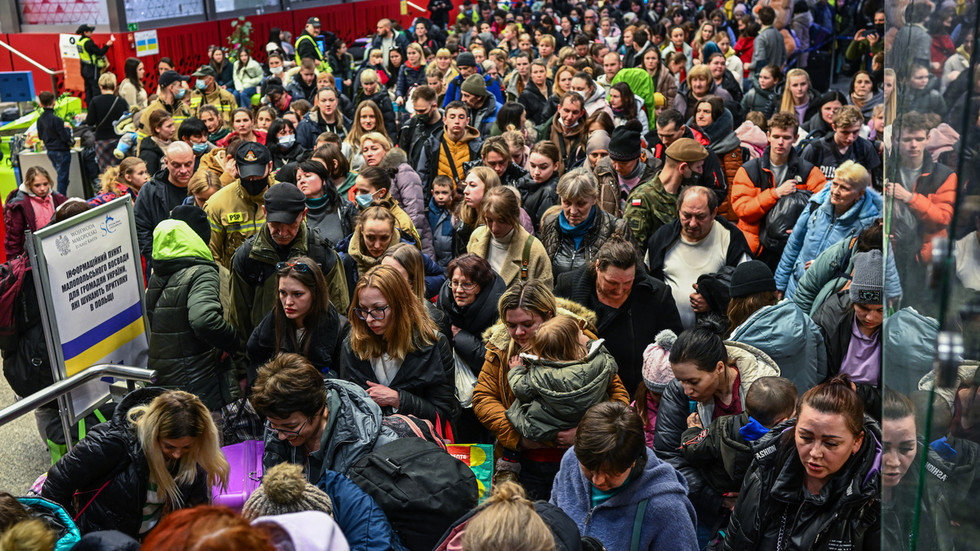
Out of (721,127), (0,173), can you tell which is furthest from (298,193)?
(0,173)

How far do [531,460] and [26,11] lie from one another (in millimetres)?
19016

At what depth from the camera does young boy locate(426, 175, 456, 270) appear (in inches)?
264

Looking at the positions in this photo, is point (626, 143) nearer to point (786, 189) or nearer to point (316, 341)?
point (786, 189)

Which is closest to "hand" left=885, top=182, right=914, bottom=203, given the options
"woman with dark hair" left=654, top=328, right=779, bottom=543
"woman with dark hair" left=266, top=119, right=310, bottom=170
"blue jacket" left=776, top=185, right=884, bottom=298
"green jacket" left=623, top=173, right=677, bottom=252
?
"woman with dark hair" left=654, top=328, right=779, bottom=543

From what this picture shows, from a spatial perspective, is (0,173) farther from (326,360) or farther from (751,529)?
(751,529)

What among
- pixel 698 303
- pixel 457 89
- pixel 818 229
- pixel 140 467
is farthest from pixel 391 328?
pixel 457 89

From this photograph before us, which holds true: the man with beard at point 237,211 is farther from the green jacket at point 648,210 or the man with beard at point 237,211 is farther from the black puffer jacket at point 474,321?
the green jacket at point 648,210

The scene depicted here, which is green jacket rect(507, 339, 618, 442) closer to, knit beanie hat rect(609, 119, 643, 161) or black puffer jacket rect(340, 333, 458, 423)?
black puffer jacket rect(340, 333, 458, 423)

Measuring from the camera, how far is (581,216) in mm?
5516

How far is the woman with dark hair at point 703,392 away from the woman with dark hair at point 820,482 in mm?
618

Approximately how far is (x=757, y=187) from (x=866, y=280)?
2562mm

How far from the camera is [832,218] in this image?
18.4 feet

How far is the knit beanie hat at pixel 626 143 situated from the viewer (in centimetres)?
662

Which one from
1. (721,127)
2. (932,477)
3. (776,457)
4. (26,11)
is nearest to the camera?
(932,477)
